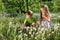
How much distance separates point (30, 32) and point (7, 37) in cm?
48

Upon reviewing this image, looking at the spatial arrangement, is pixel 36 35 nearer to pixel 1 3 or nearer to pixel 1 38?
pixel 1 38

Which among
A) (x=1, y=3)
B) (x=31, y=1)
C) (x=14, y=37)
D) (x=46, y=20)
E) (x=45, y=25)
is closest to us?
(x=14, y=37)

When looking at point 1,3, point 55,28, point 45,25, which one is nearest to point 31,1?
point 1,3

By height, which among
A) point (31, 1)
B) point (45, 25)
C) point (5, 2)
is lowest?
point (5, 2)

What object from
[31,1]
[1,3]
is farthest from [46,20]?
[1,3]

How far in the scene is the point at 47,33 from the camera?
6043mm

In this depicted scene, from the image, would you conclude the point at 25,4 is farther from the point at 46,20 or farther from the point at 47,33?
the point at 47,33

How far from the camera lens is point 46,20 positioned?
23.6 feet

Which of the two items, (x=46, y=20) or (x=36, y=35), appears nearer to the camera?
(x=36, y=35)

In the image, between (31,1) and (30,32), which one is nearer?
(30,32)

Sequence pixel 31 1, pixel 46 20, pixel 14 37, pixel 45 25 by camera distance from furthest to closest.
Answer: pixel 31 1 → pixel 46 20 → pixel 45 25 → pixel 14 37

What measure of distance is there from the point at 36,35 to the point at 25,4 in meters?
5.73

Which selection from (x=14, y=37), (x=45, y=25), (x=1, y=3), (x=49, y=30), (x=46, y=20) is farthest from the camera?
(x=1, y=3)

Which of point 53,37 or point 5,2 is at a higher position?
point 53,37
